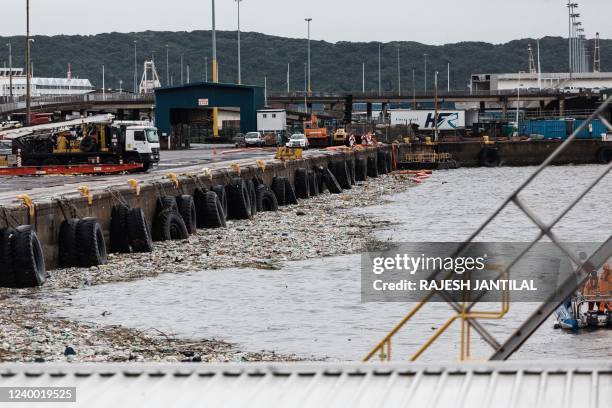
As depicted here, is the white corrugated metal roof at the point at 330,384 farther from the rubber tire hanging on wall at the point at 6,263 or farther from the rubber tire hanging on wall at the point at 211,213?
the rubber tire hanging on wall at the point at 211,213

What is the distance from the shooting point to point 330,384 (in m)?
9.71

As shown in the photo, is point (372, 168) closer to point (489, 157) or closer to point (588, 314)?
point (489, 157)

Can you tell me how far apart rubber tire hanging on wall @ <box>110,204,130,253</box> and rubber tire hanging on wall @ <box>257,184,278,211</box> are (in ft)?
58.3

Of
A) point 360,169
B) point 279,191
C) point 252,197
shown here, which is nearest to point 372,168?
point 360,169

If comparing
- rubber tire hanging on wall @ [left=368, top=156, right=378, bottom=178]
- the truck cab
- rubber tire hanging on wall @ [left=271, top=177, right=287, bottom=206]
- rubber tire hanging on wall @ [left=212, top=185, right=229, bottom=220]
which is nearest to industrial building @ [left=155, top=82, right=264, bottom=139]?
rubber tire hanging on wall @ [left=368, top=156, right=378, bottom=178]

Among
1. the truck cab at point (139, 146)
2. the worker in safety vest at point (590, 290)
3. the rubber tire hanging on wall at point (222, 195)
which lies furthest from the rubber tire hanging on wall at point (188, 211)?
the worker in safety vest at point (590, 290)

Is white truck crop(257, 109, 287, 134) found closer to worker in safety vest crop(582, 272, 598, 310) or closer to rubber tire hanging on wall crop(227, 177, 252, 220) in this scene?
rubber tire hanging on wall crop(227, 177, 252, 220)

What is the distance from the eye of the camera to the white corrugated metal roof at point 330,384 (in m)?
9.16

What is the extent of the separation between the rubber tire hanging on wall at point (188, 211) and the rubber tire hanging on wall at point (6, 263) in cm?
1424

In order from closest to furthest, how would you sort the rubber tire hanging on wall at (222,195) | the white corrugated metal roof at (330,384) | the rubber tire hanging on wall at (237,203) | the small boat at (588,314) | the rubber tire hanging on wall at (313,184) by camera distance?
the white corrugated metal roof at (330,384), the small boat at (588,314), the rubber tire hanging on wall at (222,195), the rubber tire hanging on wall at (237,203), the rubber tire hanging on wall at (313,184)

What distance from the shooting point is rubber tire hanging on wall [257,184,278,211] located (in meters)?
53.6

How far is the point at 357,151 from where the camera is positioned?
84.1 m

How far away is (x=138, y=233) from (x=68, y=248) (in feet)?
13.8

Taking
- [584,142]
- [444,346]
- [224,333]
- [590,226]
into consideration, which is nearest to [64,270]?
[224,333]
